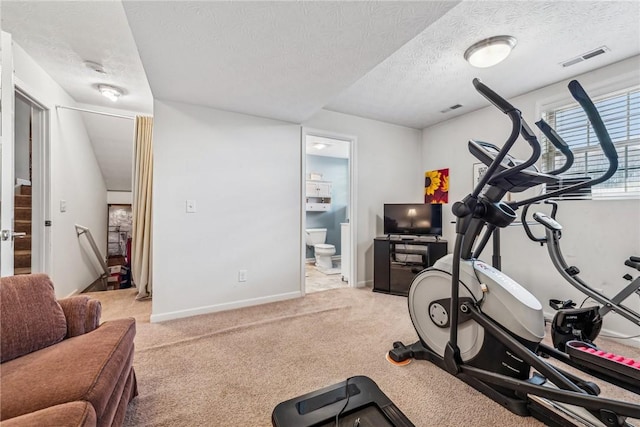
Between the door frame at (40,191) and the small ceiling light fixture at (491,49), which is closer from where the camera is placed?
the small ceiling light fixture at (491,49)

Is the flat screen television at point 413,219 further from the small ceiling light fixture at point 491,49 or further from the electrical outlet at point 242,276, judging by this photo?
the electrical outlet at point 242,276

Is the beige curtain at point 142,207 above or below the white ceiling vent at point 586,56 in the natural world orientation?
below

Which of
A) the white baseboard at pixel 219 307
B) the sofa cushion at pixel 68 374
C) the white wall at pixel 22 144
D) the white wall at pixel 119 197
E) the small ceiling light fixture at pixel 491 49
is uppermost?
the small ceiling light fixture at pixel 491 49

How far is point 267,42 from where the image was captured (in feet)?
5.48

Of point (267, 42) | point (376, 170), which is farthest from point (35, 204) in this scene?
point (376, 170)

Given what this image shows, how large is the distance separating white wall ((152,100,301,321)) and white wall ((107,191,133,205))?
2965 millimetres

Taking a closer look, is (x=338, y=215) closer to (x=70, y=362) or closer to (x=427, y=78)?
(x=427, y=78)

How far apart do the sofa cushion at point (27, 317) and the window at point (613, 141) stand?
3965mm

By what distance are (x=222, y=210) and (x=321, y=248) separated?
8.10 ft

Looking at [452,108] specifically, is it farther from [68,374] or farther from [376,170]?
[68,374]

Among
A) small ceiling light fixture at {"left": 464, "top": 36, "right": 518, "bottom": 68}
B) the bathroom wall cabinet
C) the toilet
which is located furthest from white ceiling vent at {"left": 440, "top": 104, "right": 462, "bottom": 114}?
the bathroom wall cabinet

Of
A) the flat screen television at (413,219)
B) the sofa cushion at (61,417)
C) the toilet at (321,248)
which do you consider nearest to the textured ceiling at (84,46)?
the sofa cushion at (61,417)

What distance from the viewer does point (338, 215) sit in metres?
6.25

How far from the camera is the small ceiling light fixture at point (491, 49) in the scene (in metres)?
1.95
